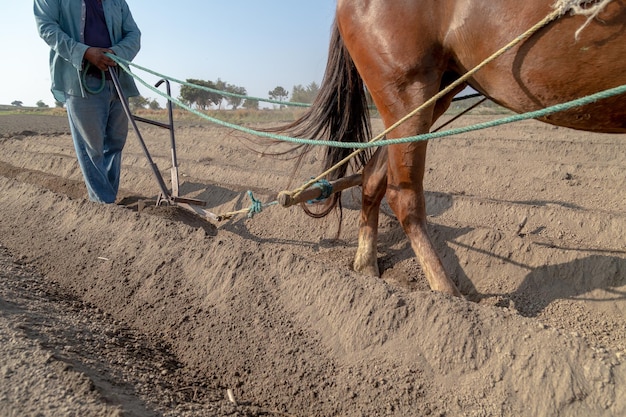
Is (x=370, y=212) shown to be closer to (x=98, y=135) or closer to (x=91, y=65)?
(x=98, y=135)

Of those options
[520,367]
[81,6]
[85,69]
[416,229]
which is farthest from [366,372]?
[81,6]

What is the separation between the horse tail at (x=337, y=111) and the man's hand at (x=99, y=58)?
5.87 ft

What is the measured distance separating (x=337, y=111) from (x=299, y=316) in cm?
170

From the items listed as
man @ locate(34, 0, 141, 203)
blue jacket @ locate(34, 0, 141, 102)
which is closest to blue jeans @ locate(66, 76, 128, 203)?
man @ locate(34, 0, 141, 203)

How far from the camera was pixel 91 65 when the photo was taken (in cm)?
456

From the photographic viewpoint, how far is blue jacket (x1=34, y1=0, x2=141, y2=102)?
419cm

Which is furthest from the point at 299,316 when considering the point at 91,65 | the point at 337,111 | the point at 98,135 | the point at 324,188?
the point at 91,65

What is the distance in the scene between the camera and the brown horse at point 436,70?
212 cm

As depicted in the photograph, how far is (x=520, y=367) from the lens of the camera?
1.97 m

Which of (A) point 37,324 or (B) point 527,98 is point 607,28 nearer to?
(B) point 527,98

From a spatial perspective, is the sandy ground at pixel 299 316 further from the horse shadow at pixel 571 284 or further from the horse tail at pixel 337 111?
the horse tail at pixel 337 111

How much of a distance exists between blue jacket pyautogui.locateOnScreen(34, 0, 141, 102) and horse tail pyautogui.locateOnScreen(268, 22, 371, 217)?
196cm

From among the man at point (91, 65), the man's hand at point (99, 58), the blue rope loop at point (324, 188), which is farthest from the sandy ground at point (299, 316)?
the man's hand at point (99, 58)

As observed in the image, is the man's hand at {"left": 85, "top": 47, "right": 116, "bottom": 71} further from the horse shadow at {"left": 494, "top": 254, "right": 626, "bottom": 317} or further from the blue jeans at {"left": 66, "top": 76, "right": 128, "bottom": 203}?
the horse shadow at {"left": 494, "top": 254, "right": 626, "bottom": 317}
